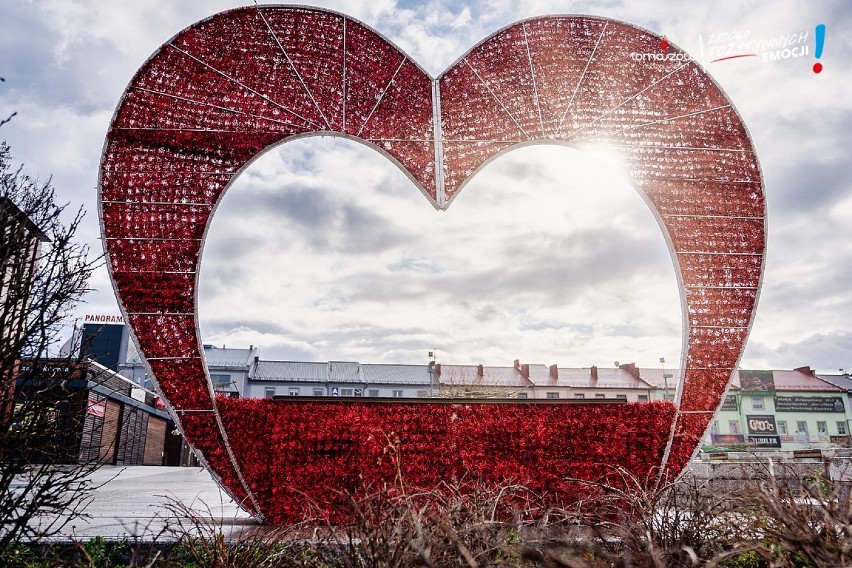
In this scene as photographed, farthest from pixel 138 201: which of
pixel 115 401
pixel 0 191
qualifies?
pixel 115 401

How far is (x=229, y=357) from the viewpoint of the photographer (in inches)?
1625

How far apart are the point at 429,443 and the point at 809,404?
4341 centimetres

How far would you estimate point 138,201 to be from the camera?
5.61 metres

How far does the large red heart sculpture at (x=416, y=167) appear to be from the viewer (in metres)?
5.64

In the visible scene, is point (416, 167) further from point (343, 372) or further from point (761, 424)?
point (761, 424)

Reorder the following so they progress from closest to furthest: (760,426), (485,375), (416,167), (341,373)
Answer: (416,167)
(760,426)
(485,375)
(341,373)

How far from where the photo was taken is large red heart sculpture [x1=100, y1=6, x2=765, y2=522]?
18.5ft

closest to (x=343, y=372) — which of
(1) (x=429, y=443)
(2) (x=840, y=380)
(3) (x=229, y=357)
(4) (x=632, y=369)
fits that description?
(3) (x=229, y=357)

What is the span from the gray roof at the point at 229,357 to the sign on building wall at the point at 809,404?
35.3 meters

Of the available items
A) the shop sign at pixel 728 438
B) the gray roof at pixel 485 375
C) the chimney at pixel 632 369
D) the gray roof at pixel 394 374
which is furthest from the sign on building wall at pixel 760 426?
the gray roof at pixel 394 374

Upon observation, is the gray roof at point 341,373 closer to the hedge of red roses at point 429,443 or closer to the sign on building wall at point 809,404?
the sign on building wall at point 809,404

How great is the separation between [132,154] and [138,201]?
1.51ft

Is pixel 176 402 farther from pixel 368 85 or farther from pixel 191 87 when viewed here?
pixel 368 85

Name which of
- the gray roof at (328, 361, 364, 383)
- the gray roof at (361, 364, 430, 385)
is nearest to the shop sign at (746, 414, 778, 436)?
the gray roof at (361, 364, 430, 385)
